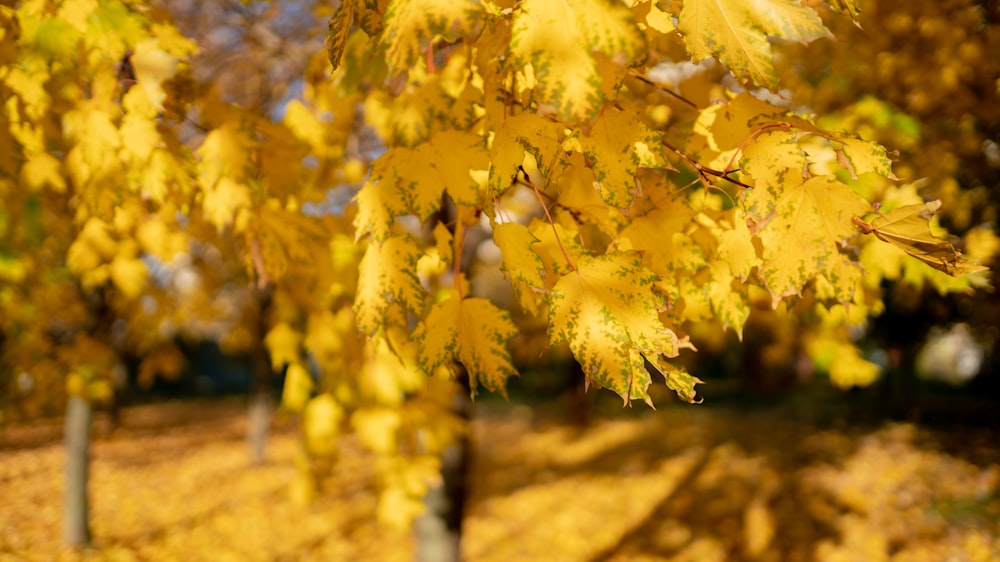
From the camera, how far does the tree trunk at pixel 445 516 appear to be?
11.1 ft

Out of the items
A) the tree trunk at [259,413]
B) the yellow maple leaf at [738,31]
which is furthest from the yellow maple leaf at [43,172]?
the tree trunk at [259,413]

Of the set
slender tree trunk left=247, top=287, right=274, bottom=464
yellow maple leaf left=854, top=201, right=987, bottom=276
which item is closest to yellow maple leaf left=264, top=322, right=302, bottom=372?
yellow maple leaf left=854, top=201, right=987, bottom=276

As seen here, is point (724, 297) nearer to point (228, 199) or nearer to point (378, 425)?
point (228, 199)

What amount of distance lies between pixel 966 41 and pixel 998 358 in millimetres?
10068

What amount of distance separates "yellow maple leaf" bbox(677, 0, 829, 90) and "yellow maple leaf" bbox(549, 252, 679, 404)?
13.3 inches

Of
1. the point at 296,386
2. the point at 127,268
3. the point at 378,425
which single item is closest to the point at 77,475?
the point at 127,268

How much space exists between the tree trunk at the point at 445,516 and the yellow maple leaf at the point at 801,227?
2.55 m

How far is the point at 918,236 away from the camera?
0.95 m

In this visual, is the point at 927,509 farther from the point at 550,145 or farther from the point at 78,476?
the point at 78,476

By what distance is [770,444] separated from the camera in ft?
32.1

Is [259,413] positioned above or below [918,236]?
below

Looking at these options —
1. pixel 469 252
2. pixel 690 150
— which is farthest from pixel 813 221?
pixel 469 252

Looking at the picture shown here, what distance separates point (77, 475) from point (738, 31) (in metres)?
6.90

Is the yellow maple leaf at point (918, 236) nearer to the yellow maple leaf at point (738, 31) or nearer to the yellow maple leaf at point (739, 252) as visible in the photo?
the yellow maple leaf at point (739, 252)
